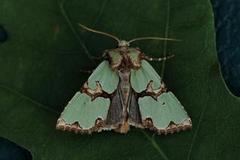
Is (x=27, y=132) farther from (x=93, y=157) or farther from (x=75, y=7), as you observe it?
(x=75, y=7)

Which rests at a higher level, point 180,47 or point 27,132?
point 180,47

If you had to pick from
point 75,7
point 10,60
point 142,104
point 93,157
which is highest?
point 75,7

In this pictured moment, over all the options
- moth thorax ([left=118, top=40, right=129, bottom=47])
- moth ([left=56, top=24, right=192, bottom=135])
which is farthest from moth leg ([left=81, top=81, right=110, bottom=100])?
moth thorax ([left=118, top=40, right=129, bottom=47])

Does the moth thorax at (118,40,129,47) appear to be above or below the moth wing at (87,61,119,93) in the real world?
above

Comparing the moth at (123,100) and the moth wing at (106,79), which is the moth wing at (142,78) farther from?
the moth wing at (106,79)

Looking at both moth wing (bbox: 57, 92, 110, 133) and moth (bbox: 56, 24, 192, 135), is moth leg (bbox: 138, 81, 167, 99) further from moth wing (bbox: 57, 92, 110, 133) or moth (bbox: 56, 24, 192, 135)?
moth wing (bbox: 57, 92, 110, 133)

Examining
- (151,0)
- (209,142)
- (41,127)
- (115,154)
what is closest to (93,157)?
(115,154)
